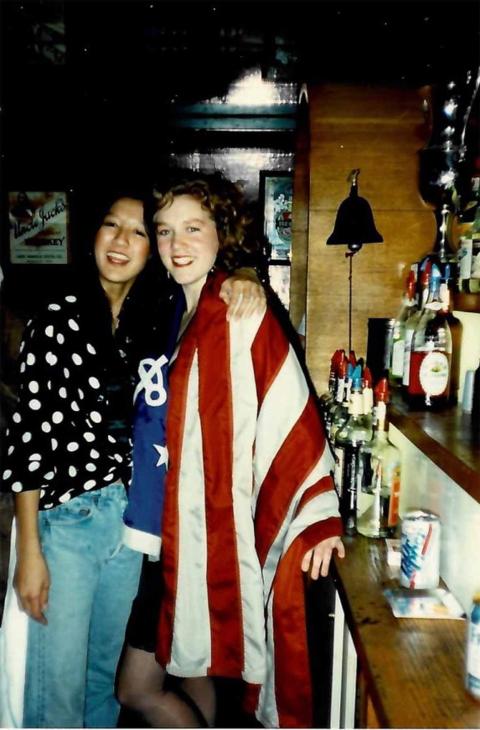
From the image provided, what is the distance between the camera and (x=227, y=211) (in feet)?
4.94

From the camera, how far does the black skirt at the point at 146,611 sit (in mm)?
1499

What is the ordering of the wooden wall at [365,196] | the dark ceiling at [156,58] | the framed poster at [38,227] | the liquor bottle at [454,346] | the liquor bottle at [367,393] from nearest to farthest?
the liquor bottle at [454,346] < the liquor bottle at [367,393] < the wooden wall at [365,196] < the dark ceiling at [156,58] < the framed poster at [38,227]

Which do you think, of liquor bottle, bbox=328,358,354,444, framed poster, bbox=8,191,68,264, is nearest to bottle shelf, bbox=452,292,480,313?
liquor bottle, bbox=328,358,354,444

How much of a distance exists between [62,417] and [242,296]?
1.71ft

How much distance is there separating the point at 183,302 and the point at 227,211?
0.92 ft

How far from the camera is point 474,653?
874 millimetres

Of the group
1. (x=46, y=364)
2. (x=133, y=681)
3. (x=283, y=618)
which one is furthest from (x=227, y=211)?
(x=133, y=681)

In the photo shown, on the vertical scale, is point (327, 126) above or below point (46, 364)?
above

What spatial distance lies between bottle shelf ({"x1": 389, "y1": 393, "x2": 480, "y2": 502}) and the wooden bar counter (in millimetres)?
336

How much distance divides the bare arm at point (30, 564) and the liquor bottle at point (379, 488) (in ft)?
2.65

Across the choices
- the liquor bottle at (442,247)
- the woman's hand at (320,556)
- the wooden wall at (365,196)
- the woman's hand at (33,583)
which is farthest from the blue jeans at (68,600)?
the wooden wall at (365,196)

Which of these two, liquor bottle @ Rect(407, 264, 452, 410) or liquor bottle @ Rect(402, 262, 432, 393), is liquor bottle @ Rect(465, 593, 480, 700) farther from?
liquor bottle @ Rect(402, 262, 432, 393)

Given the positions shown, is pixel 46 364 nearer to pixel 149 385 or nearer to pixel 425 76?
pixel 149 385

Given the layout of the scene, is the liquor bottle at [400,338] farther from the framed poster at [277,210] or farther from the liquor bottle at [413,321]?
the framed poster at [277,210]
